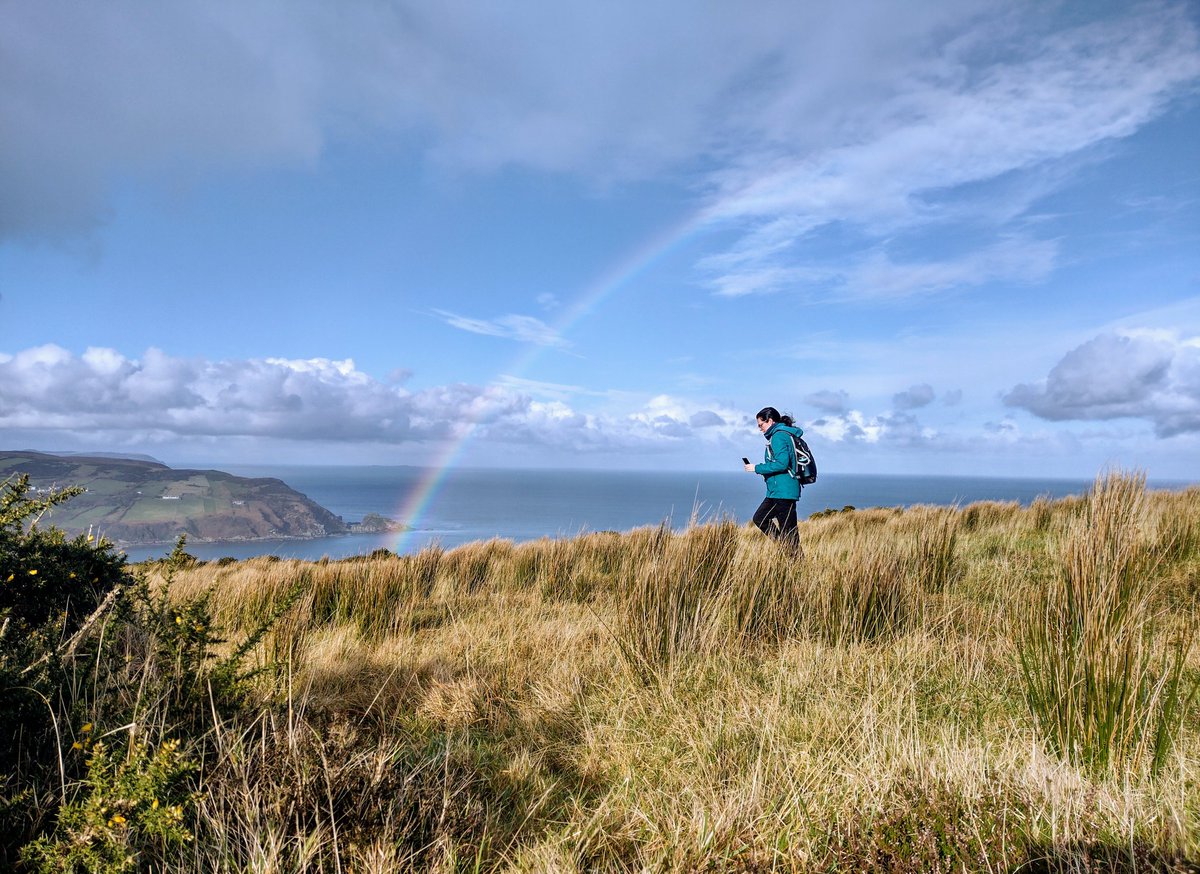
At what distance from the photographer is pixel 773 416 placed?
7301 mm

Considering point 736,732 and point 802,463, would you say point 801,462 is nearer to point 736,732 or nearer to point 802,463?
point 802,463

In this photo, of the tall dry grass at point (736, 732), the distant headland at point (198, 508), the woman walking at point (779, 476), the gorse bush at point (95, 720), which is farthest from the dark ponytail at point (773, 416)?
the distant headland at point (198, 508)

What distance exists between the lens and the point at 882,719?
255cm

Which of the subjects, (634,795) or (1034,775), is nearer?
(1034,775)

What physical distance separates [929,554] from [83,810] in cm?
616

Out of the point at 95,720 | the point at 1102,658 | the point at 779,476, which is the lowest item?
the point at 95,720

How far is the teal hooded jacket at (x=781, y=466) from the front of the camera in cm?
697

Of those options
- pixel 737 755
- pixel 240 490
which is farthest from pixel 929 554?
pixel 240 490

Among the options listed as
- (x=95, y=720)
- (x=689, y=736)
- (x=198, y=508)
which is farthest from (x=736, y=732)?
(x=198, y=508)

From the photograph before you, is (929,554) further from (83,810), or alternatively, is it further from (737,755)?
(83,810)

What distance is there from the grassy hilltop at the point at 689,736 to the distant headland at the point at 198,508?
52074 mm

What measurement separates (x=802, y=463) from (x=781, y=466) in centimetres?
28

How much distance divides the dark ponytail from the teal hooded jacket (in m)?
0.17

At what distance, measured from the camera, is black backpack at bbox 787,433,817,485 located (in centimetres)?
702
